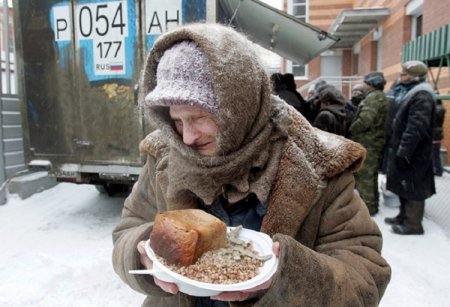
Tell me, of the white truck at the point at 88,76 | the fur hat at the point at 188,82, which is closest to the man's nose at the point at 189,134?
the fur hat at the point at 188,82

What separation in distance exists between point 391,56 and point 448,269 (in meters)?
12.0

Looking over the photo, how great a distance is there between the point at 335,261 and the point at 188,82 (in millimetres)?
782

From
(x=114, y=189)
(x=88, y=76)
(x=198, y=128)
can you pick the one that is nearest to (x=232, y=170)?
(x=198, y=128)

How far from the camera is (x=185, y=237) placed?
127 cm

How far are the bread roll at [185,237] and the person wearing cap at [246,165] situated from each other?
142 mm

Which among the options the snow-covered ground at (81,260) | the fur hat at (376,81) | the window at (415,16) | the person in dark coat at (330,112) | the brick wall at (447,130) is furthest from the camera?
the window at (415,16)

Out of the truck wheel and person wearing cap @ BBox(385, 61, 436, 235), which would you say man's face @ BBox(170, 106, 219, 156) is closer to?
person wearing cap @ BBox(385, 61, 436, 235)

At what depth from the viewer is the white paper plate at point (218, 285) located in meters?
1.14

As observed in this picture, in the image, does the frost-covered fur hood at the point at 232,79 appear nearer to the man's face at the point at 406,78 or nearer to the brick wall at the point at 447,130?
the man's face at the point at 406,78

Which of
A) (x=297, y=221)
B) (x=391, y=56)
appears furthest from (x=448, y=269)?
(x=391, y=56)

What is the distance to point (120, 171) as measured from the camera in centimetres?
507

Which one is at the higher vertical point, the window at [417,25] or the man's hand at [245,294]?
the window at [417,25]

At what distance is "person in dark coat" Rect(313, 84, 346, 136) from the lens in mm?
5336

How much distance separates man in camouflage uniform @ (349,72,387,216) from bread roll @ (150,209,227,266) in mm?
4763
